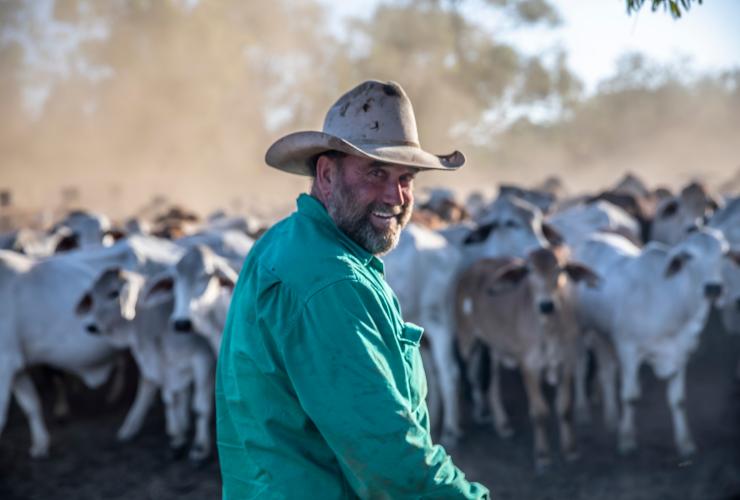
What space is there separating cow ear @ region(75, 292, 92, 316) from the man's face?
17.8ft

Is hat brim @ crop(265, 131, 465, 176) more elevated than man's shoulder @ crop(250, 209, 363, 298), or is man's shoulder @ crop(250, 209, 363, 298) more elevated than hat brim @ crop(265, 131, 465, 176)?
hat brim @ crop(265, 131, 465, 176)

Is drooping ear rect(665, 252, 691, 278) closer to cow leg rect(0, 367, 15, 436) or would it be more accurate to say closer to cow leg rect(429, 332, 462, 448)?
cow leg rect(429, 332, 462, 448)

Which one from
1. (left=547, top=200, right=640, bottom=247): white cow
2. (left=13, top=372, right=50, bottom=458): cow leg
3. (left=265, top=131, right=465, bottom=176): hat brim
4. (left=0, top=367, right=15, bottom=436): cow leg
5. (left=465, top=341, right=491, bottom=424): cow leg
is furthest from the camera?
(left=547, top=200, right=640, bottom=247): white cow

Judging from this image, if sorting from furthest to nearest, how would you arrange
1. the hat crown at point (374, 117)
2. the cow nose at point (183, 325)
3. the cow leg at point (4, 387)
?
the cow leg at point (4, 387) → the cow nose at point (183, 325) → the hat crown at point (374, 117)

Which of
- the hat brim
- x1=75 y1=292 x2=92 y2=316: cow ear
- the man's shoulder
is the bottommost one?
x1=75 y1=292 x2=92 y2=316: cow ear

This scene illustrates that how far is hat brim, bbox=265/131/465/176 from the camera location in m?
2.29

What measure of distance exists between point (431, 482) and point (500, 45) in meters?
50.4

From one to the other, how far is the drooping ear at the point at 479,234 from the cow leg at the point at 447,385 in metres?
1.29

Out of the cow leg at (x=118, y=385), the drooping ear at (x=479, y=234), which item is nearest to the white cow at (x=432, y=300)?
the drooping ear at (x=479, y=234)

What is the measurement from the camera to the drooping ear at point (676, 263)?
698 cm

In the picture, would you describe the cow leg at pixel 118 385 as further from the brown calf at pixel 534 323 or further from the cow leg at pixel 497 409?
the cow leg at pixel 497 409

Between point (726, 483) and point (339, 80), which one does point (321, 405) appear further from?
point (339, 80)

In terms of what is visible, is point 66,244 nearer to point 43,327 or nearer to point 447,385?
point 43,327

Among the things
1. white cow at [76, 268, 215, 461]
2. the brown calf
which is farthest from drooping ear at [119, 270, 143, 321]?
the brown calf
